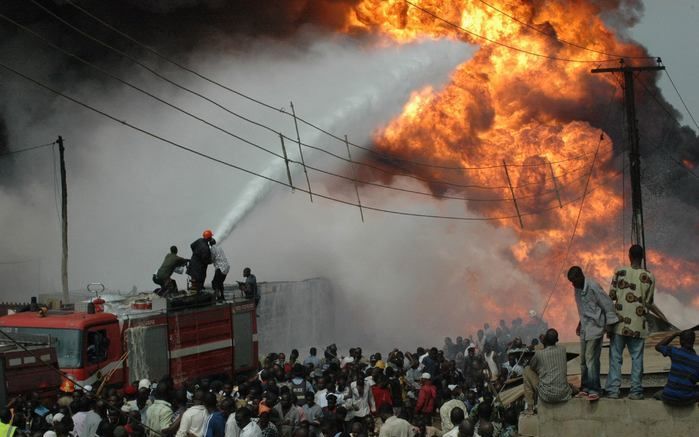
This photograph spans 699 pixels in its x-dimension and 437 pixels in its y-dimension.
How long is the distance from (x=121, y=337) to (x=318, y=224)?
1958 cm

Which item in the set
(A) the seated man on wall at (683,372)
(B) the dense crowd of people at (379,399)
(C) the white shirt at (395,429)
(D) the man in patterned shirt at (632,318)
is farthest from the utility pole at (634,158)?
(A) the seated man on wall at (683,372)

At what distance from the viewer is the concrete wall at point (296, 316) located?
26359 millimetres

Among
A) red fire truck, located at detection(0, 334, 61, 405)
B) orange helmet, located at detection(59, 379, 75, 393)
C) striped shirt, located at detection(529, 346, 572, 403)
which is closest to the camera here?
striped shirt, located at detection(529, 346, 572, 403)

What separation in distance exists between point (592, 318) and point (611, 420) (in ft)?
3.55

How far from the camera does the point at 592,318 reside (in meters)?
10.6

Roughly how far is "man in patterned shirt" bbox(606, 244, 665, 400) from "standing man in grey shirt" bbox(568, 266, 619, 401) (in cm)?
12

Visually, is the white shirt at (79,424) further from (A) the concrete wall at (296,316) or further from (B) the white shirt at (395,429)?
(A) the concrete wall at (296,316)

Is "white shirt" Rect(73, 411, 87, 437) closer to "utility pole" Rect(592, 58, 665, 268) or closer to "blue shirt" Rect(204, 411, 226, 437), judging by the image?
"blue shirt" Rect(204, 411, 226, 437)

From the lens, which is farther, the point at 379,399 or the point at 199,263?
the point at 199,263

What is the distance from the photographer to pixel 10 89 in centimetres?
3881

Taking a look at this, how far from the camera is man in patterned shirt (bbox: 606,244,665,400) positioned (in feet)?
34.2

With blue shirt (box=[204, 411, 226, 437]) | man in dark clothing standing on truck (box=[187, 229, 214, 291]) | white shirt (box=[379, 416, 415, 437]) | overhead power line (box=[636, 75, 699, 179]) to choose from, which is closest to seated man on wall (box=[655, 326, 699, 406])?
white shirt (box=[379, 416, 415, 437])

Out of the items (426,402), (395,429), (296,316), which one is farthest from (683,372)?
(296,316)

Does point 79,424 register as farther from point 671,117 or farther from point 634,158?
point 671,117
